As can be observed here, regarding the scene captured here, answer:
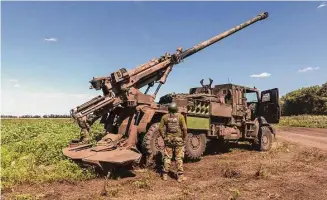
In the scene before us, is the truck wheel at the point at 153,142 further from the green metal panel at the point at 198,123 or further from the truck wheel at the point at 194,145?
the green metal panel at the point at 198,123

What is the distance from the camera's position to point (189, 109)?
11.7 metres

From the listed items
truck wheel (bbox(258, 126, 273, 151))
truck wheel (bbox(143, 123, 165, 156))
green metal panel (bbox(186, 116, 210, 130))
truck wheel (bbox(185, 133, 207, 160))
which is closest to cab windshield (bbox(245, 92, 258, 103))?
truck wheel (bbox(258, 126, 273, 151))

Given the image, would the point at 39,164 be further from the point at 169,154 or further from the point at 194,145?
the point at 194,145

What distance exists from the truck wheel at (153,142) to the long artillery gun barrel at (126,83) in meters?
1.04

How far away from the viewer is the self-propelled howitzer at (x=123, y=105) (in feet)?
32.6

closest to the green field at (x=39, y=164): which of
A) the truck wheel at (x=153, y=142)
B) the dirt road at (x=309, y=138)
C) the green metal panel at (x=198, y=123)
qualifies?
the truck wheel at (x=153, y=142)

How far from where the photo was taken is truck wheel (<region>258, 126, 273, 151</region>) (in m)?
14.9

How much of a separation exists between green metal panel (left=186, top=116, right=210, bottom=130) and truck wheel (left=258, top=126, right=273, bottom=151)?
11.8 ft

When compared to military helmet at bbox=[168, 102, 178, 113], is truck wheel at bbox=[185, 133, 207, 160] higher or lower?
lower

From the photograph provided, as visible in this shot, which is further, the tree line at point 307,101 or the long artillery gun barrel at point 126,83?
the tree line at point 307,101

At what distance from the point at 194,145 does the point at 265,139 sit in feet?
15.3

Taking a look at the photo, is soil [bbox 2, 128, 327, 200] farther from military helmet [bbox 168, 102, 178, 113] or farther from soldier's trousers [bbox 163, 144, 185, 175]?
military helmet [bbox 168, 102, 178, 113]

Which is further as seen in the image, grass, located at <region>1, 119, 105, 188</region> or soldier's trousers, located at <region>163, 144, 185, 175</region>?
soldier's trousers, located at <region>163, 144, 185, 175</region>

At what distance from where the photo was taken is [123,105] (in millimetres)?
11367
